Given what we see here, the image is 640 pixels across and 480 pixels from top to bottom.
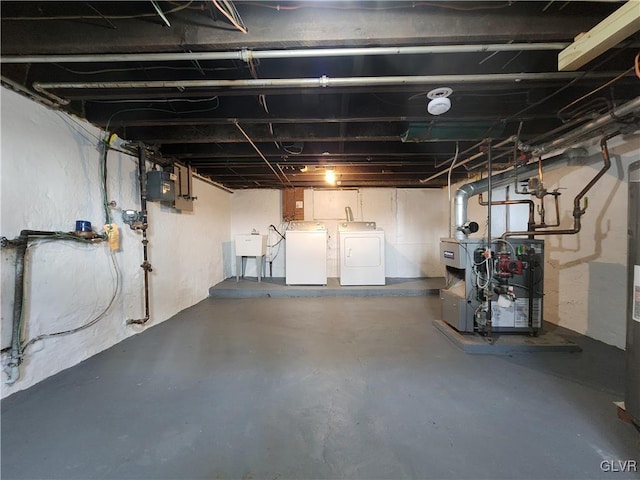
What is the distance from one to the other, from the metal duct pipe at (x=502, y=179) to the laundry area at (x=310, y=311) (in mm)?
28

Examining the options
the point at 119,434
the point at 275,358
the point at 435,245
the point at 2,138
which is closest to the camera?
the point at 119,434

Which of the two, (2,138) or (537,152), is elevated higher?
(537,152)

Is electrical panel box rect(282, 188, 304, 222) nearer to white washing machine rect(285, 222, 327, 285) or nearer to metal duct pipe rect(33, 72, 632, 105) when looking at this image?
white washing machine rect(285, 222, 327, 285)

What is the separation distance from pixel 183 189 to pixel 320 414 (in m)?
3.13

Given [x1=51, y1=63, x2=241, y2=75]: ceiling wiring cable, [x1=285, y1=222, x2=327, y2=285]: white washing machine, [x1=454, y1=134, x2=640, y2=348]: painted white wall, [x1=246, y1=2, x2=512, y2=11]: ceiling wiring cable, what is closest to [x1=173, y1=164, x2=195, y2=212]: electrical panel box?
[x1=51, y1=63, x2=241, y2=75]: ceiling wiring cable

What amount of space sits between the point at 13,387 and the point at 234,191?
420 cm

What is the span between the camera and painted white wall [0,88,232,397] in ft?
5.01

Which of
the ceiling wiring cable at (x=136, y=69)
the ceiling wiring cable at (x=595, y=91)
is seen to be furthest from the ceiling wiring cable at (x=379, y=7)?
the ceiling wiring cable at (x=595, y=91)

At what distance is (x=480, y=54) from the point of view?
1500mm

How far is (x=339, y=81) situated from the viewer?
147 cm

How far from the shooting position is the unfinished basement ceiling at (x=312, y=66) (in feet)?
3.99

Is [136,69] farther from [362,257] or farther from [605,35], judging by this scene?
[362,257]

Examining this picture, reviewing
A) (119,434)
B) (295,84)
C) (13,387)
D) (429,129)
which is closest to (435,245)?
(429,129)

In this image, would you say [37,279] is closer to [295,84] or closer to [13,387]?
[13,387]
